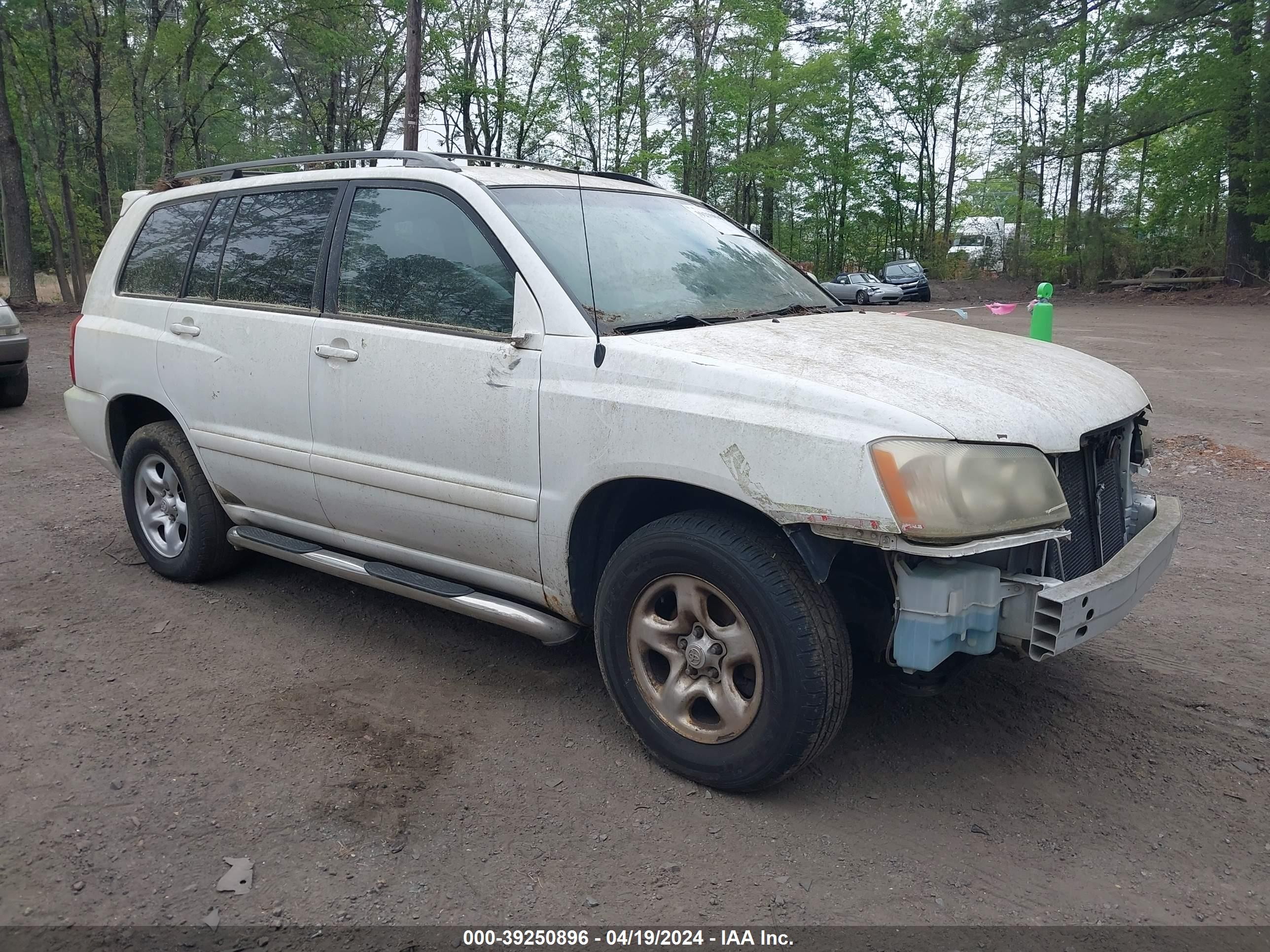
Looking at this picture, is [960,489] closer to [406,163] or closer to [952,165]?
[406,163]

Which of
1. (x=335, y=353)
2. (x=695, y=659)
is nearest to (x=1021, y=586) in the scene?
(x=695, y=659)

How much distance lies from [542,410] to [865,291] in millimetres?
30061

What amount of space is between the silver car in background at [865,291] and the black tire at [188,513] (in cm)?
2751

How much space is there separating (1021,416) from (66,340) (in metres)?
18.0

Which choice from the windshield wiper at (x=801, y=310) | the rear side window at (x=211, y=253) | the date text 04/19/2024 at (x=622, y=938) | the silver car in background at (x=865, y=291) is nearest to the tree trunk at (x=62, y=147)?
the silver car in background at (x=865, y=291)

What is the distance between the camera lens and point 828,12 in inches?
1593

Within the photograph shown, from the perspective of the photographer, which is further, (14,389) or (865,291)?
(865,291)

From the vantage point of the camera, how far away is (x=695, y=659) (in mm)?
3004

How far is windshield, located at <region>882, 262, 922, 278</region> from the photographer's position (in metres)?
33.6

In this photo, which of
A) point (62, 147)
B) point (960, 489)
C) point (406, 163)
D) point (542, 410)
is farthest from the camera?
point (62, 147)

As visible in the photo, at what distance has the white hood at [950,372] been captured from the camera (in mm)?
2709

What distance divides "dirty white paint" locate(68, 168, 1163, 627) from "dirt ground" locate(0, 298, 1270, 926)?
54 cm

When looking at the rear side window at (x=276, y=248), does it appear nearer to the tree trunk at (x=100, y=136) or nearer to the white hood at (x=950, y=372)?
the white hood at (x=950, y=372)

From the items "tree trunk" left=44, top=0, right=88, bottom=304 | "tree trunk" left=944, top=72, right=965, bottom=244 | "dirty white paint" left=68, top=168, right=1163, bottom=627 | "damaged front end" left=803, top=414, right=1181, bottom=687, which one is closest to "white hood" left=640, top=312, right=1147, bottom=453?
"dirty white paint" left=68, top=168, right=1163, bottom=627
